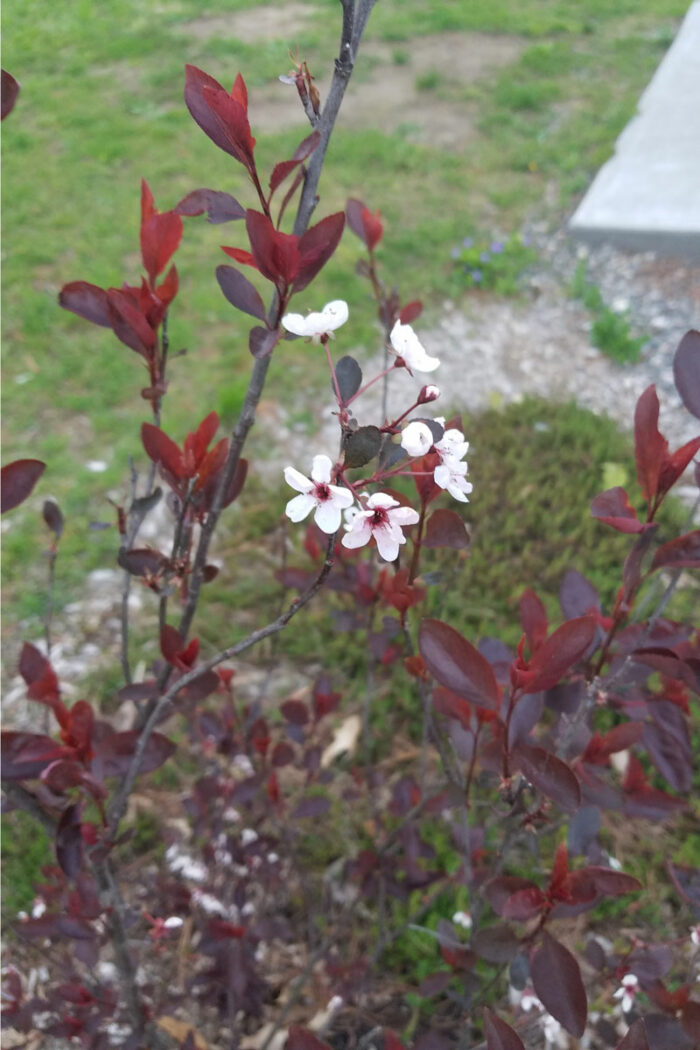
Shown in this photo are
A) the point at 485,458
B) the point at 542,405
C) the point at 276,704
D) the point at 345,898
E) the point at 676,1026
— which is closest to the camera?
the point at 676,1026

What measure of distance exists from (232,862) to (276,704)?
72 centimetres

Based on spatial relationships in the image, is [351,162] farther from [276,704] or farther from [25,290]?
[276,704]

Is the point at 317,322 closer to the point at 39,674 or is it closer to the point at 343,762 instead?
the point at 39,674

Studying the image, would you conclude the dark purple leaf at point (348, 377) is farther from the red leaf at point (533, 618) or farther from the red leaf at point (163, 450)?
the red leaf at point (533, 618)

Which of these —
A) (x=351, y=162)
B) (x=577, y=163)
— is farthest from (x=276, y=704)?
(x=577, y=163)

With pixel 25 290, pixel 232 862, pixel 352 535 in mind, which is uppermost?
pixel 352 535

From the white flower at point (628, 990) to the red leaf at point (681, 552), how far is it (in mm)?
666

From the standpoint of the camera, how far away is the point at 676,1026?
3.44ft

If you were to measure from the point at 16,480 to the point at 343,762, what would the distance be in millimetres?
1471

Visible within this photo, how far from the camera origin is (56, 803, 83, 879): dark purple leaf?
3.57 feet

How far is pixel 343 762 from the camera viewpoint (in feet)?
7.47

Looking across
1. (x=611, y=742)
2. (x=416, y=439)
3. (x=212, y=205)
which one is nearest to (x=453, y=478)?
(x=416, y=439)

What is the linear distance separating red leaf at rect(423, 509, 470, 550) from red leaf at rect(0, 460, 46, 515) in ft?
1.73

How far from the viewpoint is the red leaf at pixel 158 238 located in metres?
1.06
